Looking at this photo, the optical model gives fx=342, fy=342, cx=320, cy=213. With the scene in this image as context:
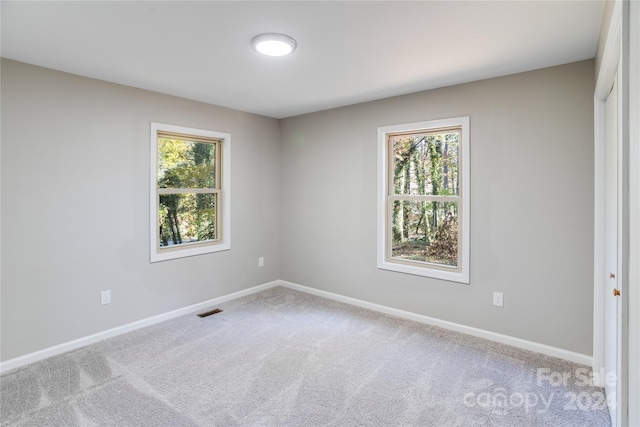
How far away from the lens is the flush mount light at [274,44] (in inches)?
87.4

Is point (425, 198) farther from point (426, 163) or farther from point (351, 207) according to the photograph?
point (351, 207)

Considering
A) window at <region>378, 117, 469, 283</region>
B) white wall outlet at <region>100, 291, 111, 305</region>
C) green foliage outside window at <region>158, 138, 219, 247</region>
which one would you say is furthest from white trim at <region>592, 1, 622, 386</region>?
white wall outlet at <region>100, 291, 111, 305</region>

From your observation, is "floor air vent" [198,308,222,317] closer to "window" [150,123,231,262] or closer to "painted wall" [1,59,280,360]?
"painted wall" [1,59,280,360]

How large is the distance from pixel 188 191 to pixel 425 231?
2.68 m

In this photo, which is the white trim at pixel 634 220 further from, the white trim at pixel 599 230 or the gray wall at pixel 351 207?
the gray wall at pixel 351 207

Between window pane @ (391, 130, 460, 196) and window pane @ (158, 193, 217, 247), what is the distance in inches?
88.4

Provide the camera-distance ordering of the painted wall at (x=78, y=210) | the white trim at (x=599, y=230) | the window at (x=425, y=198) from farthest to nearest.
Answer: the window at (x=425, y=198) → the painted wall at (x=78, y=210) → the white trim at (x=599, y=230)

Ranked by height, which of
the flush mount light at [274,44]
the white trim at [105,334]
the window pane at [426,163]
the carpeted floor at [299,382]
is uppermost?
the flush mount light at [274,44]

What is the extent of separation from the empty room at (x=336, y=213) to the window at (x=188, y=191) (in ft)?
0.09

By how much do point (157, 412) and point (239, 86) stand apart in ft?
8.94

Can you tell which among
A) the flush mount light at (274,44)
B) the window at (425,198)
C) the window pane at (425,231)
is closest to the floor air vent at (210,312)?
the window at (425,198)

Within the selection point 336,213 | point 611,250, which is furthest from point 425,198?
point 611,250

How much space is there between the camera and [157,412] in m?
2.11

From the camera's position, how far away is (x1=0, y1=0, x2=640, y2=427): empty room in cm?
204
